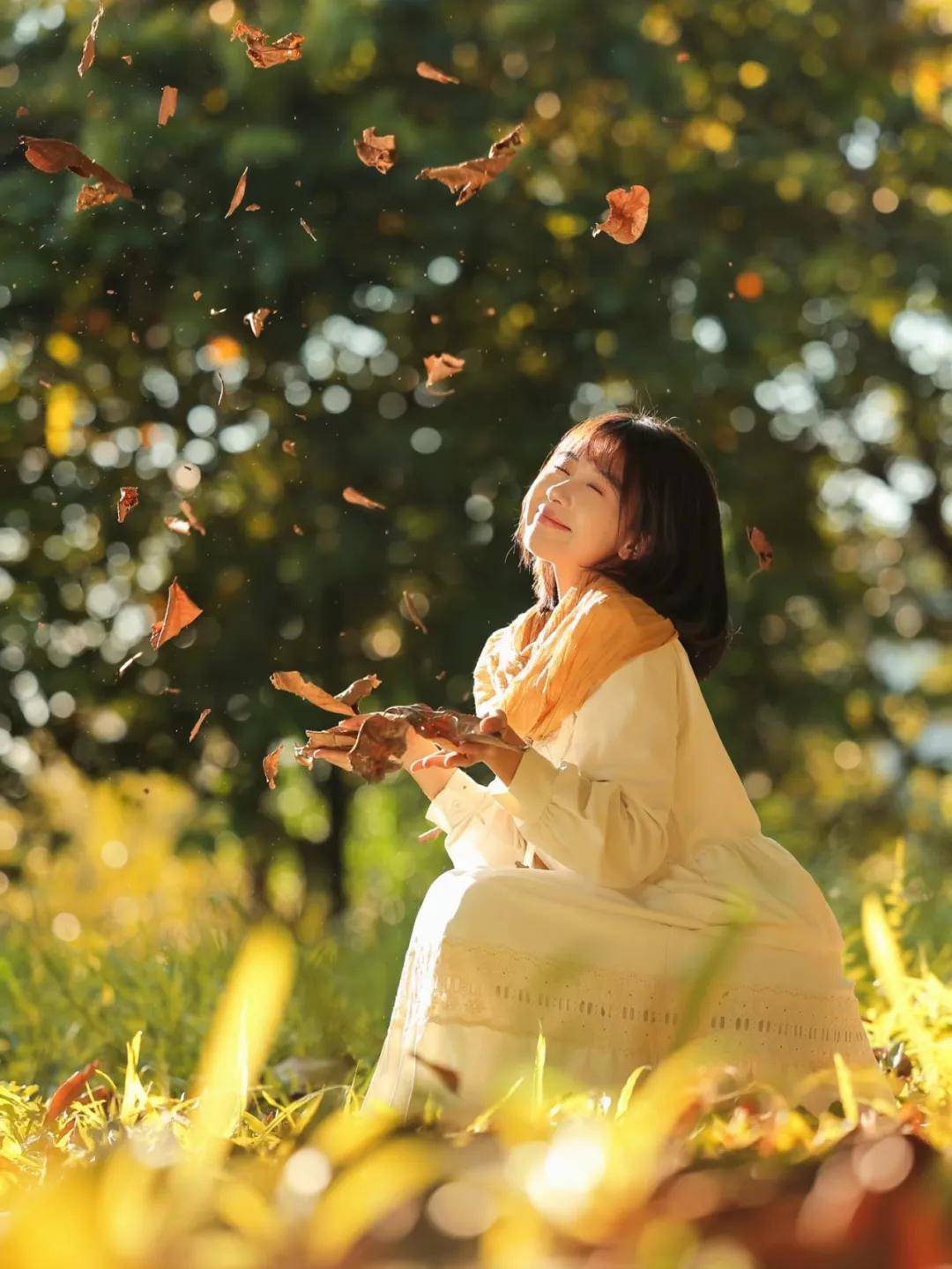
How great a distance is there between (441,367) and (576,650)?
2.52 metres

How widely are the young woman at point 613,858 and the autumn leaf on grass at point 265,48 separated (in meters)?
1.93

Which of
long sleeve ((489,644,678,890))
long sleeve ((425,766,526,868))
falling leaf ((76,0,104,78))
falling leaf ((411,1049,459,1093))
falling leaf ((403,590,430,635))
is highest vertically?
falling leaf ((76,0,104,78))

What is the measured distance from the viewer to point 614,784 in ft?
8.10

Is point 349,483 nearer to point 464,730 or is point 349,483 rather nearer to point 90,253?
point 90,253

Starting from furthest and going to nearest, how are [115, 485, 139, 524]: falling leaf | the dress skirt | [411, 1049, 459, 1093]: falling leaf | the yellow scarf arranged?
1. [115, 485, 139, 524]: falling leaf
2. the yellow scarf
3. the dress skirt
4. [411, 1049, 459, 1093]: falling leaf

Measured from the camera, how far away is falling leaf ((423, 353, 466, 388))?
4.89m

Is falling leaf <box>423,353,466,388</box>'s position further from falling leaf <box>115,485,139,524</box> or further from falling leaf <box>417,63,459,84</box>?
falling leaf <box>115,485,139,524</box>

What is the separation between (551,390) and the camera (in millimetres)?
5301

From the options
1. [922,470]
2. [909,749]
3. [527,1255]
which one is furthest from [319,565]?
[527,1255]

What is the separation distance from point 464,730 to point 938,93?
5.33m

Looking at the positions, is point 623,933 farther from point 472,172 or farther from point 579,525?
point 472,172

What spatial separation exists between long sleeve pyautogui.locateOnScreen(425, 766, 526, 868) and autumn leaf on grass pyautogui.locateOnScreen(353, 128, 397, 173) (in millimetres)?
2558

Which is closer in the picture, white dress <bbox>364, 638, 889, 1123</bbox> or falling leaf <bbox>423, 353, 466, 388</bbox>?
white dress <bbox>364, 638, 889, 1123</bbox>

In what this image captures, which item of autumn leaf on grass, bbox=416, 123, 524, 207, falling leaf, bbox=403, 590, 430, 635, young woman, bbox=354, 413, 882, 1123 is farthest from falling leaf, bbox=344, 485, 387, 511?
young woman, bbox=354, 413, 882, 1123
